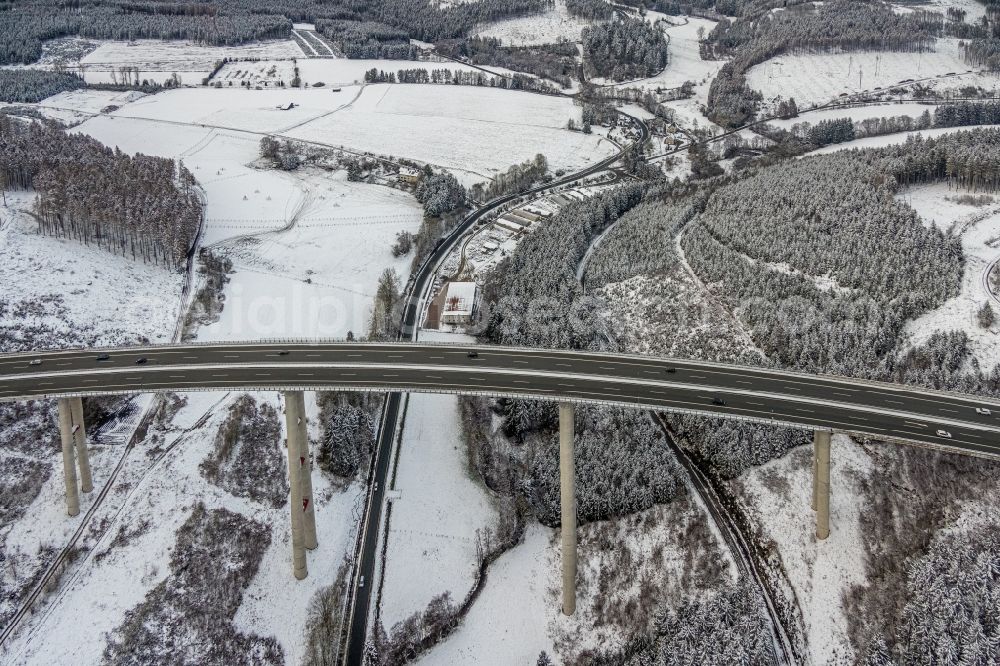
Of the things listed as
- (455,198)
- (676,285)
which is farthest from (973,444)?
(455,198)

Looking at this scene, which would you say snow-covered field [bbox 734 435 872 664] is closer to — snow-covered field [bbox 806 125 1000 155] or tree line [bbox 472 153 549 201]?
tree line [bbox 472 153 549 201]

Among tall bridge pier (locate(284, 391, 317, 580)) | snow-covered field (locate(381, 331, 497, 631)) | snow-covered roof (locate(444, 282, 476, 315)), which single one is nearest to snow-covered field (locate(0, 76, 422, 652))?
tall bridge pier (locate(284, 391, 317, 580))

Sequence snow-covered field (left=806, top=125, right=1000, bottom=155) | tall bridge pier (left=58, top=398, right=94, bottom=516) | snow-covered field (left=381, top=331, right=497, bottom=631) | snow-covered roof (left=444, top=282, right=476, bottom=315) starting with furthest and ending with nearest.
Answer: snow-covered field (left=806, top=125, right=1000, bottom=155), snow-covered roof (left=444, top=282, right=476, bottom=315), tall bridge pier (left=58, top=398, right=94, bottom=516), snow-covered field (left=381, top=331, right=497, bottom=631)

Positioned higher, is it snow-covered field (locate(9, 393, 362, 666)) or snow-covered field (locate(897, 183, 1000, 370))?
snow-covered field (locate(897, 183, 1000, 370))

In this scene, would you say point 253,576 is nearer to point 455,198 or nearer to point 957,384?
point 957,384

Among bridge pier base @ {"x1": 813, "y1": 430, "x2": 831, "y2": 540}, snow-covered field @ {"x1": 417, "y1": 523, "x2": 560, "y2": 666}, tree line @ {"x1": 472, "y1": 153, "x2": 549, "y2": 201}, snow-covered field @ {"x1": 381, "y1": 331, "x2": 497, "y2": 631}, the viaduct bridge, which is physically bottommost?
snow-covered field @ {"x1": 417, "y1": 523, "x2": 560, "y2": 666}

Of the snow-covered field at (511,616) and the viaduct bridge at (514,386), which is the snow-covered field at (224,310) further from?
the snow-covered field at (511,616)
